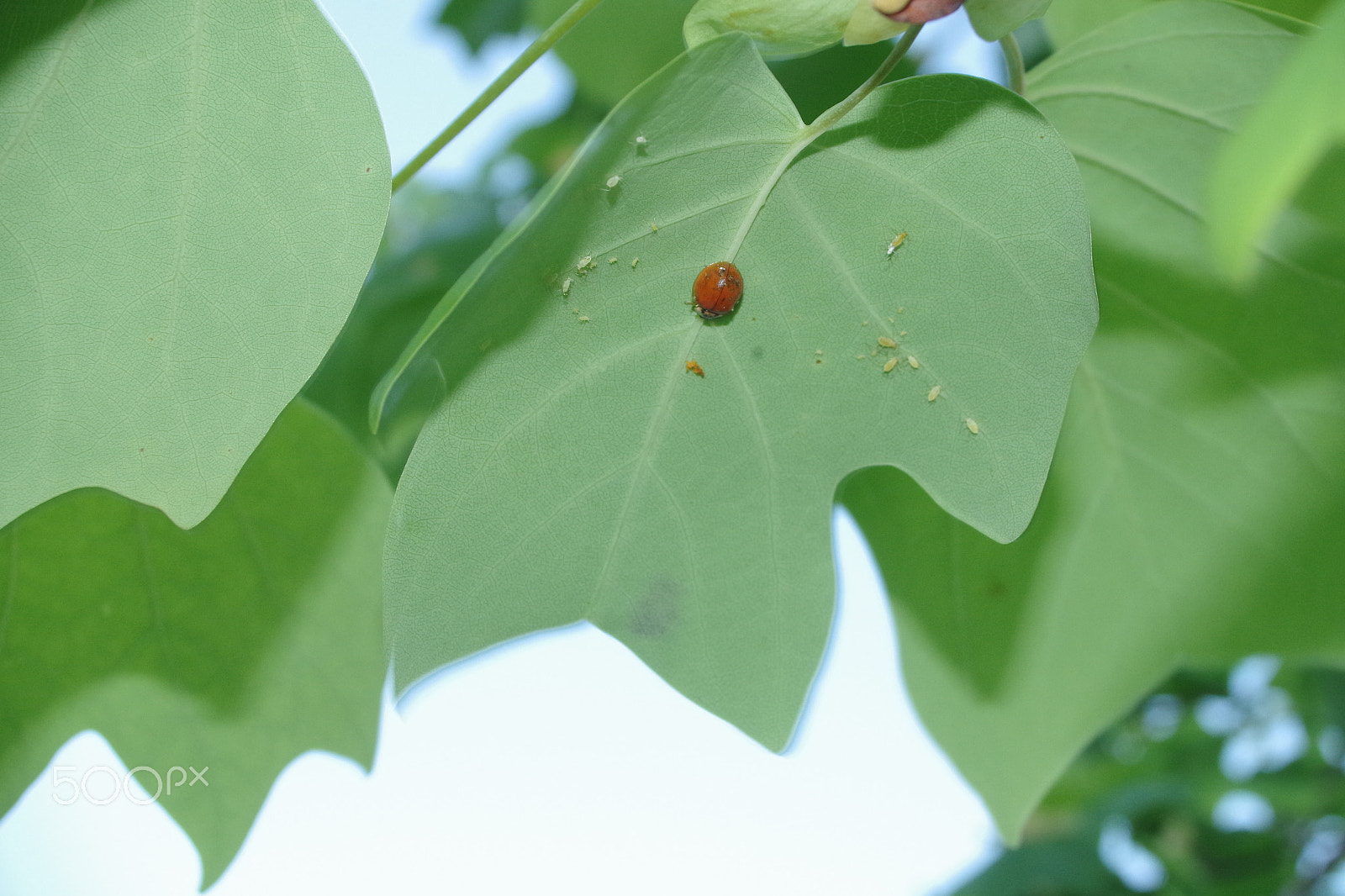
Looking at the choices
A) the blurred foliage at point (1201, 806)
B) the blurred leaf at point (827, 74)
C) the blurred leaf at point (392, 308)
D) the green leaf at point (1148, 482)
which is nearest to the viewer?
the green leaf at point (1148, 482)

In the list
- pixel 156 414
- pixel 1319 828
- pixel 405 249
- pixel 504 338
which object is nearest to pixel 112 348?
pixel 156 414

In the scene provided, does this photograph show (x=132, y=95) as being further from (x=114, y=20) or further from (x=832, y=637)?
(x=832, y=637)

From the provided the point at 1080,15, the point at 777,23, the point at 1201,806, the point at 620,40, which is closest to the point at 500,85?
the point at 777,23

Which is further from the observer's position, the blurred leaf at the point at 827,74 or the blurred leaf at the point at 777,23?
the blurred leaf at the point at 827,74

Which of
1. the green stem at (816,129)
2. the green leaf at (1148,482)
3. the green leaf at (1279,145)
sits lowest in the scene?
the green leaf at (1148,482)

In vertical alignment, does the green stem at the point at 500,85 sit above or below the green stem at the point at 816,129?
above

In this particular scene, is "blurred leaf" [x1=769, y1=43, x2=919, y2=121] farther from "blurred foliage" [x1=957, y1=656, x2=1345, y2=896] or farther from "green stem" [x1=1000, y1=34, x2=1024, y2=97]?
"blurred foliage" [x1=957, y1=656, x2=1345, y2=896]

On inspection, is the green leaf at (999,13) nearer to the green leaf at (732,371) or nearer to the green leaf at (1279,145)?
the green leaf at (732,371)

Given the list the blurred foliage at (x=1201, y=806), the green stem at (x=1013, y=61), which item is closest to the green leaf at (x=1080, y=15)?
the green stem at (x=1013, y=61)

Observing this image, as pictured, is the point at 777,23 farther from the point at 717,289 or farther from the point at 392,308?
the point at 392,308
